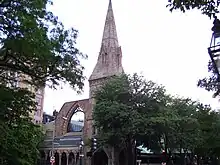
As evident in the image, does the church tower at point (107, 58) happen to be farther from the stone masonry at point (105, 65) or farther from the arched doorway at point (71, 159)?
the arched doorway at point (71, 159)

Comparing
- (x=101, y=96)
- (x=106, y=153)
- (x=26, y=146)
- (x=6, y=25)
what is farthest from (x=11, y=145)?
(x=106, y=153)

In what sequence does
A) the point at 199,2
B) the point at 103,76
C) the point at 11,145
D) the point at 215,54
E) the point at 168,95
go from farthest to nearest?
the point at 103,76
the point at 168,95
the point at 11,145
the point at 199,2
the point at 215,54

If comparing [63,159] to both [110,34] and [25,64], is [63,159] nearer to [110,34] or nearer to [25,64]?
[110,34]

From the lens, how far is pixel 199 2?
5.98m

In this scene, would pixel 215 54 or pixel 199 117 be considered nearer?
pixel 215 54

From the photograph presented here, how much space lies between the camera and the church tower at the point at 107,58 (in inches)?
2468

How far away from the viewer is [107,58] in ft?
210

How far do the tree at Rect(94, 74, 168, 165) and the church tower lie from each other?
17.8 m

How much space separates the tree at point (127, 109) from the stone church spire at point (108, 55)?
17.9m

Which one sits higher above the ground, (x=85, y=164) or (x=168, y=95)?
(x=168, y=95)

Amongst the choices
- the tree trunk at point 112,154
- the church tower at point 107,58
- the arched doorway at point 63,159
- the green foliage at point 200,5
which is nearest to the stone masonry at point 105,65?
the church tower at point 107,58

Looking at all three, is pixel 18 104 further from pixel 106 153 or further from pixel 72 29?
pixel 106 153

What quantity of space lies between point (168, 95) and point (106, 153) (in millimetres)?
19666

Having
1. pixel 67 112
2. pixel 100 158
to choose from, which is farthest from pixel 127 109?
pixel 67 112
